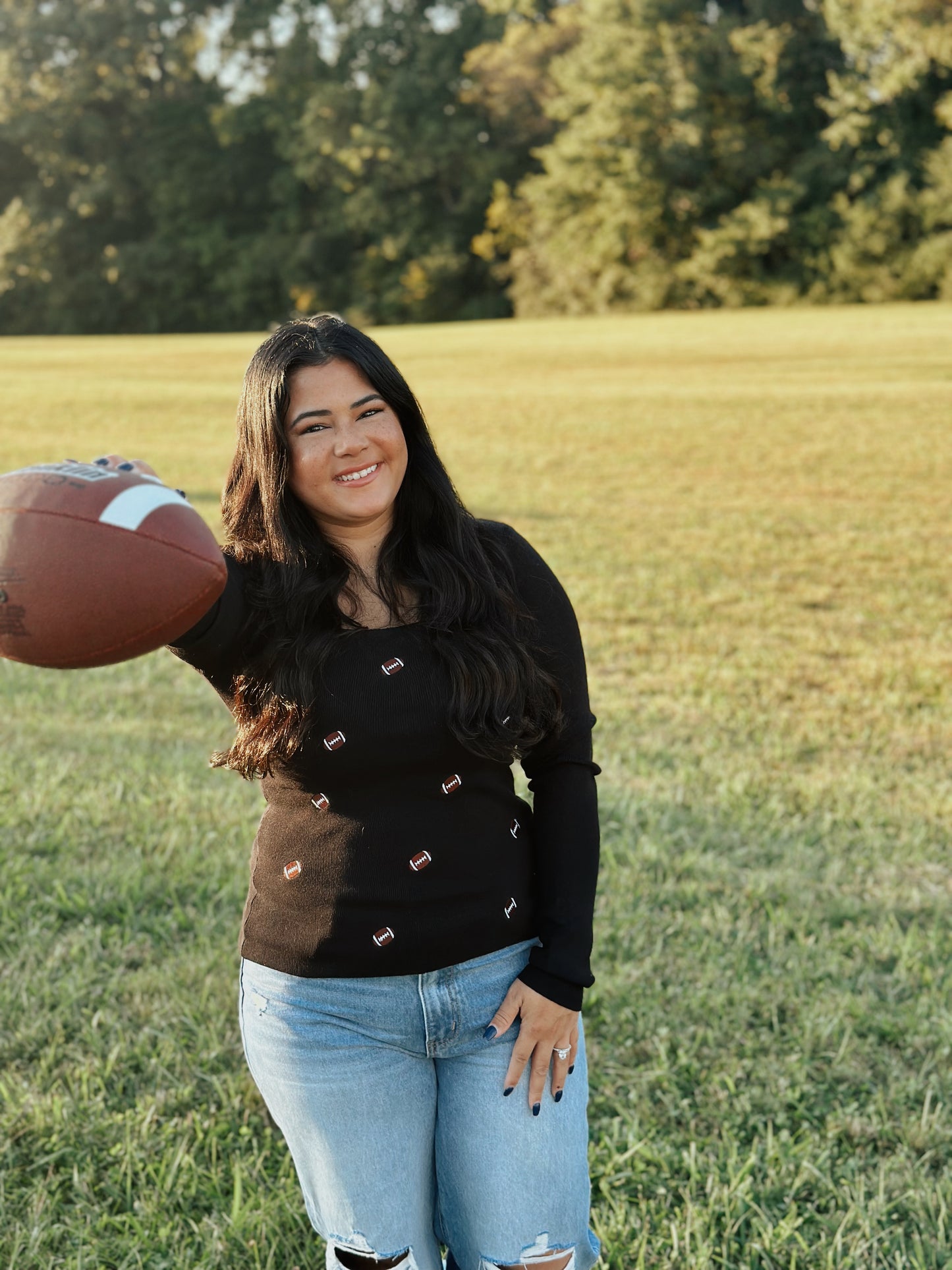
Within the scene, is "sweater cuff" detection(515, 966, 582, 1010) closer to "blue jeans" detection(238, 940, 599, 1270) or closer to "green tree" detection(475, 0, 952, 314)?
"blue jeans" detection(238, 940, 599, 1270)

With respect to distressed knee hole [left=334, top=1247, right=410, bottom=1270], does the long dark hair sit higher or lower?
higher

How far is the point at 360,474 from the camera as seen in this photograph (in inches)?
70.6

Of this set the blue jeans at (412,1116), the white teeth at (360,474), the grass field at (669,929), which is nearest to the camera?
the blue jeans at (412,1116)

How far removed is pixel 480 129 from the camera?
40625 mm

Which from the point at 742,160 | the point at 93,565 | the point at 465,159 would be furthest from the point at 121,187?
the point at 93,565

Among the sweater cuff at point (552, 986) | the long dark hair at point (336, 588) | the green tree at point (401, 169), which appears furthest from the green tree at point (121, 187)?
the sweater cuff at point (552, 986)

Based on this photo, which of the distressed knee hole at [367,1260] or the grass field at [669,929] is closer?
the distressed knee hole at [367,1260]

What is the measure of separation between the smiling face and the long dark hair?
0.06ft

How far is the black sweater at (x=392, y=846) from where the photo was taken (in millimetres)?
1687

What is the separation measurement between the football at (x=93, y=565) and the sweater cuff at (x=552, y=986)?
2.25ft

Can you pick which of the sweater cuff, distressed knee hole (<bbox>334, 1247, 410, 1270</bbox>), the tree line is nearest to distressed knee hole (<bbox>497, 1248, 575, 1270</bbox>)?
distressed knee hole (<bbox>334, 1247, 410, 1270</bbox>)

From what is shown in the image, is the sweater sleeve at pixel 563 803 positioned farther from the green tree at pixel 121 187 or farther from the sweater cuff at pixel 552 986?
the green tree at pixel 121 187

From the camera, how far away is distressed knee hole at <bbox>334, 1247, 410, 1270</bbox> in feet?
5.61

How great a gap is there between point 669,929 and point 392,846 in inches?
77.1
